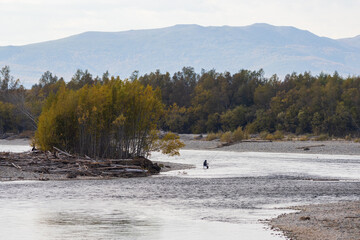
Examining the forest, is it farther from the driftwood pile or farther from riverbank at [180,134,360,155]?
the driftwood pile

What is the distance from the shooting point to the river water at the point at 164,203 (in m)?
16.5

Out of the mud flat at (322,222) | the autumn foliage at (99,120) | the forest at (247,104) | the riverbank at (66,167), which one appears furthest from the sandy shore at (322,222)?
the forest at (247,104)

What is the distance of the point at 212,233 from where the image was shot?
16.3 meters

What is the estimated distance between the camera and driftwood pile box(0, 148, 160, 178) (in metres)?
33.9

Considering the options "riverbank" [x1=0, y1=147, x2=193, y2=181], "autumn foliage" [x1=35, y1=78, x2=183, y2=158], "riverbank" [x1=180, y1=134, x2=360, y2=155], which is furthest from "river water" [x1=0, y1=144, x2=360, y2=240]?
"riverbank" [x1=180, y1=134, x2=360, y2=155]

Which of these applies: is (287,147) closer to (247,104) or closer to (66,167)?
(66,167)

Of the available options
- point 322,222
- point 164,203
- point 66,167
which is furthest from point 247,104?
point 322,222

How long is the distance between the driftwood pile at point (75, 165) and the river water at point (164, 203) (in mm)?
1742

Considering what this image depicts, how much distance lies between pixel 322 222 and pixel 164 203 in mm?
7106

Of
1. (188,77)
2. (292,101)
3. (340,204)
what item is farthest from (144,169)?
(188,77)

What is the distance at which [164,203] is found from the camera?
22.7 m

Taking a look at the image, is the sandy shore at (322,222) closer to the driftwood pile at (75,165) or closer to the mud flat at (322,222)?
the mud flat at (322,222)

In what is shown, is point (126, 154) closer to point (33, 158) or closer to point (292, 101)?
point (33, 158)

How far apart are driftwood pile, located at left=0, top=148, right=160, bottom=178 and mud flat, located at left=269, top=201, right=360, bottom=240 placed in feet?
50.7
